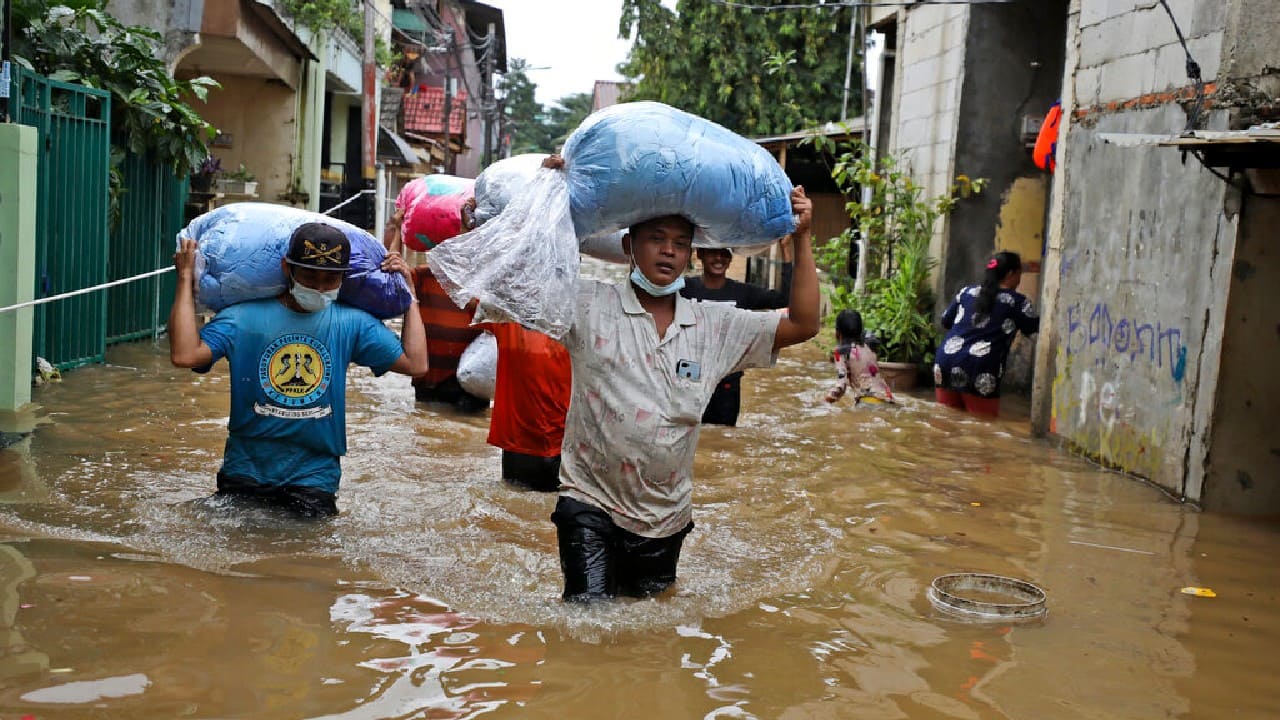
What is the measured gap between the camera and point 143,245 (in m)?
11.0

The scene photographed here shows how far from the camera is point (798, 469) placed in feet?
24.7

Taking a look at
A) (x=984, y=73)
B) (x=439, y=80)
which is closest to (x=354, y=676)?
(x=984, y=73)

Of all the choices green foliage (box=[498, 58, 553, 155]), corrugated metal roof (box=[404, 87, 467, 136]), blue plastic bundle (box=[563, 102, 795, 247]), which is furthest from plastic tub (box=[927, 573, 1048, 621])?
green foliage (box=[498, 58, 553, 155])

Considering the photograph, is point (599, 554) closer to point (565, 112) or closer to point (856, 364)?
point (856, 364)

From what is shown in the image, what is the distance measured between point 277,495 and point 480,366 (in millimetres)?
2777

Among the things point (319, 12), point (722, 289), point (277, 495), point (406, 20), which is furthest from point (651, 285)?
point (406, 20)

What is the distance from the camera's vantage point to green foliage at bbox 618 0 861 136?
26766 mm

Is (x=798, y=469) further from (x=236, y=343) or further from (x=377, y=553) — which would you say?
(x=236, y=343)

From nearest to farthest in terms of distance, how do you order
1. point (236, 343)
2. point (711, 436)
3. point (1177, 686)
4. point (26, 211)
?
point (1177, 686), point (236, 343), point (26, 211), point (711, 436)

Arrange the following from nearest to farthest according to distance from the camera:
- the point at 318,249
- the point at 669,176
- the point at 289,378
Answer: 1. the point at 669,176
2. the point at 318,249
3. the point at 289,378

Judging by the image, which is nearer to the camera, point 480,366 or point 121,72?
point 480,366

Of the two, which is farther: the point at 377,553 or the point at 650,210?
the point at 377,553

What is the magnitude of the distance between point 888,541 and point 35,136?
5483mm

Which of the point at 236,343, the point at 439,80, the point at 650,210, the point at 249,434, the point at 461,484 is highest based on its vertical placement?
the point at 439,80
